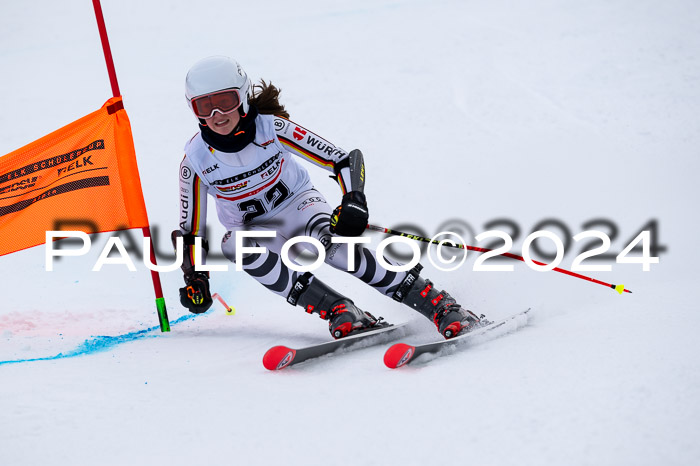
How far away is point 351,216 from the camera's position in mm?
3184

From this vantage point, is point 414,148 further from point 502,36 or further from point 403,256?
point 502,36

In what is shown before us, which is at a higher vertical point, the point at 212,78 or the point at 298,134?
the point at 212,78

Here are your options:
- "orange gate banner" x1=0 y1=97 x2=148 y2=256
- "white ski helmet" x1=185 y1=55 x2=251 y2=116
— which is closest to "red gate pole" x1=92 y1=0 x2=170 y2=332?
"orange gate banner" x1=0 y1=97 x2=148 y2=256

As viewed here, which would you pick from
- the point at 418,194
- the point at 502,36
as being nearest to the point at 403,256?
the point at 418,194

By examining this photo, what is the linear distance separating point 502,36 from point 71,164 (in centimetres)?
786

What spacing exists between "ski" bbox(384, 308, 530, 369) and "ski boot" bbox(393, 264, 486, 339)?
0.10 metres

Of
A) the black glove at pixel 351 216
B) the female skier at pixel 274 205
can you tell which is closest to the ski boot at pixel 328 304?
the female skier at pixel 274 205

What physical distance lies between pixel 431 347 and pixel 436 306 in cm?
50

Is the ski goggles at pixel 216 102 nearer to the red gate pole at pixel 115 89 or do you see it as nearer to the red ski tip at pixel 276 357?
the red gate pole at pixel 115 89

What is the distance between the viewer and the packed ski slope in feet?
7.20

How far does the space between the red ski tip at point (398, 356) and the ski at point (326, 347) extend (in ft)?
1.38

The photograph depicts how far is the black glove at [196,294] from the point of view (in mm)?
3529

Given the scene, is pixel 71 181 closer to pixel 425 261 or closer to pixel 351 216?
pixel 351 216

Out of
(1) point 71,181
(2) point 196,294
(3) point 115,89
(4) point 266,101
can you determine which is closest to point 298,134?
(4) point 266,101
